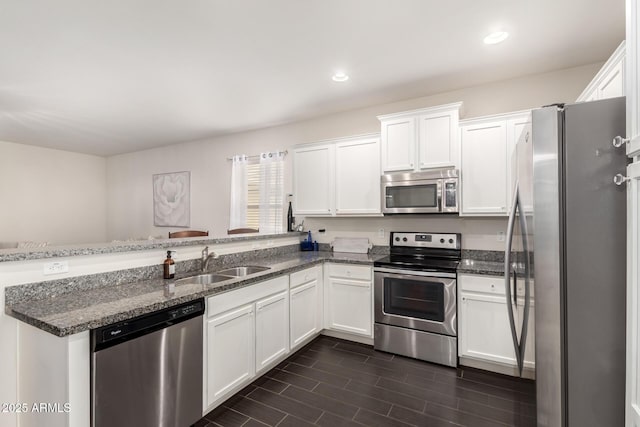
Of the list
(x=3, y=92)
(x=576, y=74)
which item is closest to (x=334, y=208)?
(x=576, y=74)

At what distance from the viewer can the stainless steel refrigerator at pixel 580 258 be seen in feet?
3.36

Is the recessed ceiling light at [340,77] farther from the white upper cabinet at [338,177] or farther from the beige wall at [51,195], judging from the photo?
the beige wall at [51,195]

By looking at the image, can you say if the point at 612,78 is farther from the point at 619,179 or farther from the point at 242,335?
the point at 242,335

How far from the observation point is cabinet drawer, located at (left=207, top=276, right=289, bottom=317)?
1974 mm

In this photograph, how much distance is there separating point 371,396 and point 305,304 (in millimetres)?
1029

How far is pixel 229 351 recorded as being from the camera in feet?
6.93

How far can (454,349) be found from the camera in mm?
2656

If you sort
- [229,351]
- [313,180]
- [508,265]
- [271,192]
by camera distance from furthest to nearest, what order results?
[271,192] < [313,180] < [229,351] < [508,265]

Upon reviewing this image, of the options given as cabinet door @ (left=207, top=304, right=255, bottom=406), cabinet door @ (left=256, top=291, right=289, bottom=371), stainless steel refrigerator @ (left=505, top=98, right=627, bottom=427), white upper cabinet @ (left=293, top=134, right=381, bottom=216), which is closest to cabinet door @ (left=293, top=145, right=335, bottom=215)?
white upper cabinet @ (left=293, top=134, right=381, bottom=216)

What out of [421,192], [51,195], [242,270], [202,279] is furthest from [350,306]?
[51,195]

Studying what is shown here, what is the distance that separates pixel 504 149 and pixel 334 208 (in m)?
1.82

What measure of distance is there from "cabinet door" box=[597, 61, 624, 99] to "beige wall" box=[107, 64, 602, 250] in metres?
1.21

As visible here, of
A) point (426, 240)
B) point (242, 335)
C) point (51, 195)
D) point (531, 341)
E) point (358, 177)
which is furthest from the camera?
point (51, 195)

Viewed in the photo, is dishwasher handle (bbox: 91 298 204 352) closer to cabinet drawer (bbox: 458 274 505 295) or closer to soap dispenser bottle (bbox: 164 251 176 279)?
soap dispenser bottle (bbox: 164 251 176 279)
